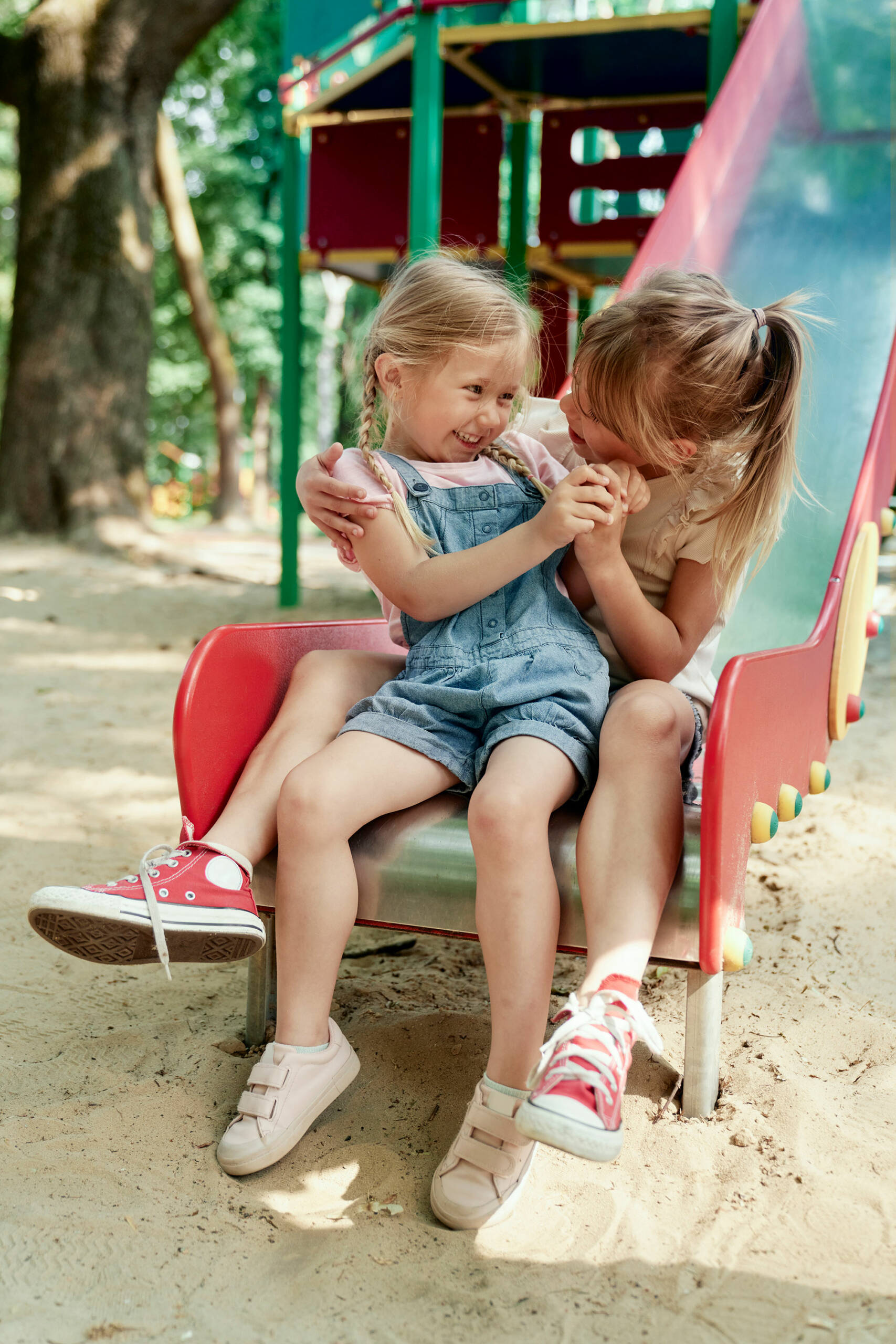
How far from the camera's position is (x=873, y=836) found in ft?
8.75

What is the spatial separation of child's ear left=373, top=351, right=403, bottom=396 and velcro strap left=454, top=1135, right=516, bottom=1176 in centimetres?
108

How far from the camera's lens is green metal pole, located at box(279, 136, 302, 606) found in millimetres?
5547

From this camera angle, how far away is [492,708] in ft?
5.25

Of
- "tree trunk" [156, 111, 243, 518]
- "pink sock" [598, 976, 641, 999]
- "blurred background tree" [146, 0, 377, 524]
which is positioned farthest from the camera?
"blurred background tree" [146, 0, 377, 524]

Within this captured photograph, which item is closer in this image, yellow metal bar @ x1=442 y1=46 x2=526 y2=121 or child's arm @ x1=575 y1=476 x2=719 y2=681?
child's arm @ x1=575 y1=476 x2=719 y2=681

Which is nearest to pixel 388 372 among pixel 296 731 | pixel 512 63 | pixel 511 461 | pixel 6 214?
pixel 511 461

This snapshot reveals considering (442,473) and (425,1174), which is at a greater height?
(442,473)

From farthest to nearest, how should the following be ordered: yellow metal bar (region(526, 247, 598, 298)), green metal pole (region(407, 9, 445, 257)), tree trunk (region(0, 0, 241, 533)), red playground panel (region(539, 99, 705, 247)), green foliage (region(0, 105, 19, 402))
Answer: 1. green foliage (region(0, 105, 19, 402))
2. tree trunk (region(0, 0, 241, 533))
3. yellow metal bar (region(526, 247, 598, 298))
4. red playground panel (region(539, 99, 705, 247))
5. green metal pole (region(407, 9, 445, 257))

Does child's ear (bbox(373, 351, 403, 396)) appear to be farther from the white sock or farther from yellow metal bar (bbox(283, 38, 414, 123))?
yellow metal bar (bbox(283, 38, 414, 123))

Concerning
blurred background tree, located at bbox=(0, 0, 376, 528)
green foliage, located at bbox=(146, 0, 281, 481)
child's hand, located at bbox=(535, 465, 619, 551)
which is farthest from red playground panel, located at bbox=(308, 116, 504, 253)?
green foliage, located at bbox=(146, 0, 281, 481)

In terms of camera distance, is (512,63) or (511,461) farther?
(512,63)

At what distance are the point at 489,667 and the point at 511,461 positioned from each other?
1.31 feet

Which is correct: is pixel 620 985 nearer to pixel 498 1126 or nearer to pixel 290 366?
pixel 498 1126

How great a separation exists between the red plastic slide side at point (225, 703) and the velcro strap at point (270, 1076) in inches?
13.0
